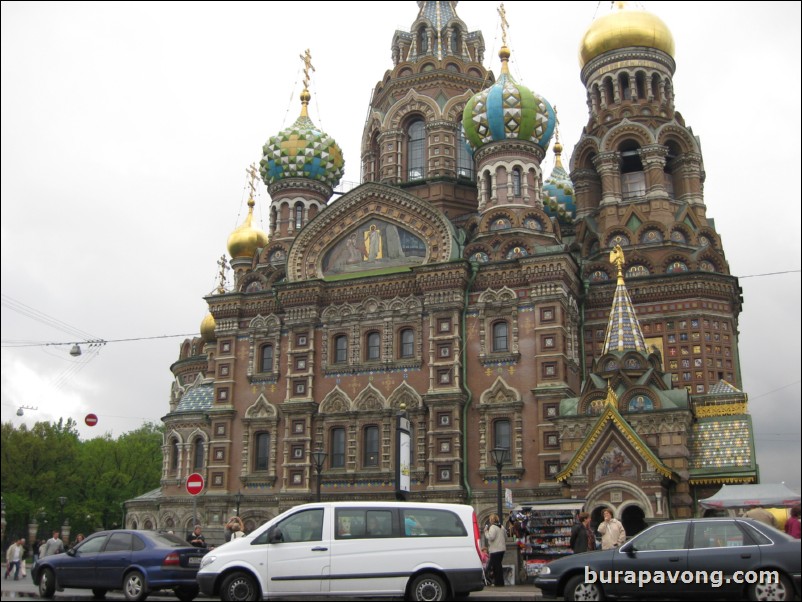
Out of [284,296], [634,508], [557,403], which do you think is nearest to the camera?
[634,508]

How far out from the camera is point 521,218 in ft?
99.5

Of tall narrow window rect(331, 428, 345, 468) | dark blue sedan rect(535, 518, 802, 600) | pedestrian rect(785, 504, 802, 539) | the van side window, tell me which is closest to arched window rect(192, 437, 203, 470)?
tall narrow window rect(331, 428, 345, 468)

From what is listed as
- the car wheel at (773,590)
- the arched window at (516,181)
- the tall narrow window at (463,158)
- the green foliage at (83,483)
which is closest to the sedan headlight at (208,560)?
the car wheel at (773,590)

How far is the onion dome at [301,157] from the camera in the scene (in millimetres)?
35719

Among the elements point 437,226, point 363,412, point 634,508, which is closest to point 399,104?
point 437,226

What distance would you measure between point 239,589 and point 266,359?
1973cm

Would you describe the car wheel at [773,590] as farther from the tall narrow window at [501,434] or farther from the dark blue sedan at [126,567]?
the tall narrow window at [501,434]

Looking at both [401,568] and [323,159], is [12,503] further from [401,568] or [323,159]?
[401,568]

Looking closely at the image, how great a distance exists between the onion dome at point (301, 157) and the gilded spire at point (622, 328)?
527 inches

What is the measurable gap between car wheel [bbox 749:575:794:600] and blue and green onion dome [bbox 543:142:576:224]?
2722cm

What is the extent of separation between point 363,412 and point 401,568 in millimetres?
17029

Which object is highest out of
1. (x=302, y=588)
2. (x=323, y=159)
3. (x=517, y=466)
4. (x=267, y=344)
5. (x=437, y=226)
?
(x=323, y=159)

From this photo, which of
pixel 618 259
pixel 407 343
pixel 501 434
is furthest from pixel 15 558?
pixel 618 259

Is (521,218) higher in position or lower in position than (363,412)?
higher
